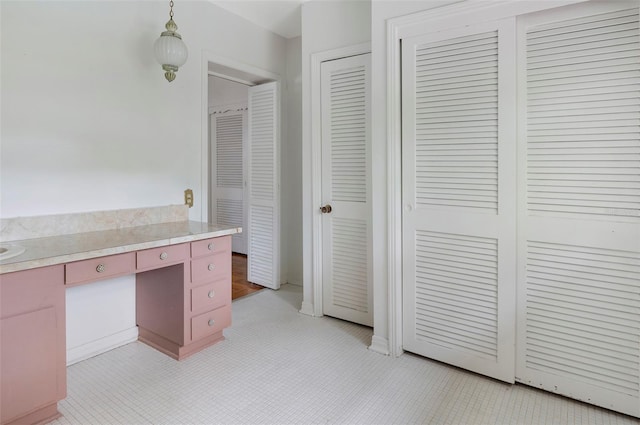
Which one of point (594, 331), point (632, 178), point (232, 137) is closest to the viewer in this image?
point (632, 178)

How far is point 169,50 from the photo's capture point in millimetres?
2299

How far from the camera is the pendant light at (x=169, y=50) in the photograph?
90.4 inches

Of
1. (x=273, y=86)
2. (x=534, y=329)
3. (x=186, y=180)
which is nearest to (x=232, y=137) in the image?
(x=273, y=86)

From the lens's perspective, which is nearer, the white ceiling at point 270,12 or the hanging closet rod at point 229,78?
the white ceiling at point 270,12

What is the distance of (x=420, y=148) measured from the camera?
7.26 ft

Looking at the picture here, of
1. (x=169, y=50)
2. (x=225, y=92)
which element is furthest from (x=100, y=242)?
(x=225, y=92)

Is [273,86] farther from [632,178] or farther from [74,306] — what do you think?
[632,178]

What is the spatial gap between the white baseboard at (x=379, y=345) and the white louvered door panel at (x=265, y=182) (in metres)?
1.49

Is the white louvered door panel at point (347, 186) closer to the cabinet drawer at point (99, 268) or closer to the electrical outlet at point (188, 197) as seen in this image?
the electrical outlet at point (188, 197)

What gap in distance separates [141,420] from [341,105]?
7.58 ft

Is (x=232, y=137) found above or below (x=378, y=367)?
above

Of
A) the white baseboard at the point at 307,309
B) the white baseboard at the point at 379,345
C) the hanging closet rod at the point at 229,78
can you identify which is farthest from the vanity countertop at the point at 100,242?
the hanging closet rod at the point at 229,78

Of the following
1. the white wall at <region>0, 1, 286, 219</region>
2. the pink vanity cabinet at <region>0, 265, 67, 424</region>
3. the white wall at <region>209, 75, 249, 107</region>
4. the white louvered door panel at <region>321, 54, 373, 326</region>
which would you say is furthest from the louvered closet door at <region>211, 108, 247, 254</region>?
the pink vanity cabinet at <region>0, 265, 67, 424</region>

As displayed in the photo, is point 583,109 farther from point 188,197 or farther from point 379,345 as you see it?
point 188,197
